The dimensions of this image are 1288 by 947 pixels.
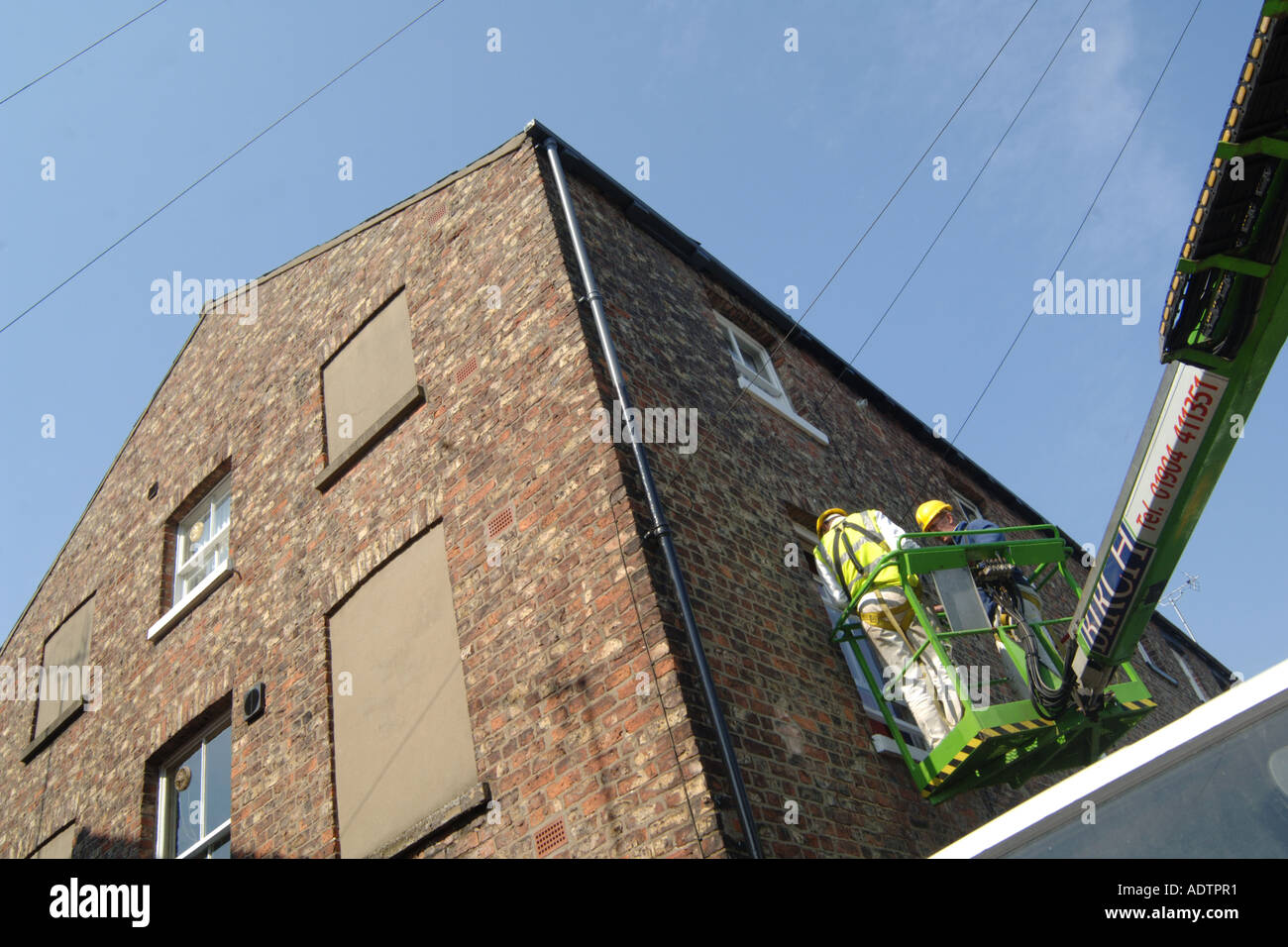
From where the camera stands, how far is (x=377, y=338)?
9.77 meters

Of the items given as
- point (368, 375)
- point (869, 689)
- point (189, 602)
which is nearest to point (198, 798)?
point (189, 602)

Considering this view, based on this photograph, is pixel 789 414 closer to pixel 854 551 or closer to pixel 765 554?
pixel 765 554

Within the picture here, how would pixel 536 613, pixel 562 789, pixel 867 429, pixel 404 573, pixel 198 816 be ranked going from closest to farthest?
pixel 562 789, pixel 536 613, pixel 404 573, pixel 198 816, pixel 867 429

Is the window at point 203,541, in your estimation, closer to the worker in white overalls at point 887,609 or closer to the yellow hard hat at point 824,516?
the yellow hard hat at point 824,516

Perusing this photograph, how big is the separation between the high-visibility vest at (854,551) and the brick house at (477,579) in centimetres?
36


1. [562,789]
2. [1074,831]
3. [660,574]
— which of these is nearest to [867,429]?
[660,574]

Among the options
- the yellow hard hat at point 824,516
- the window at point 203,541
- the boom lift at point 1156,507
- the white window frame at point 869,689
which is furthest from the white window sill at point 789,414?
the window at point 203,541

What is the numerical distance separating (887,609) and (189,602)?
663 cm

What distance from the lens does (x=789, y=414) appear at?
32.5ft

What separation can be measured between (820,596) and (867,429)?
4.39 m

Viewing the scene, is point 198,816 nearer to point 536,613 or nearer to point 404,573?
point 404,573

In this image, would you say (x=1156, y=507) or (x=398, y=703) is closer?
(x=1156, y=507)

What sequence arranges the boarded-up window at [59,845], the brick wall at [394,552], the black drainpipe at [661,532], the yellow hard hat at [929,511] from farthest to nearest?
the boarded-up window at [59,845] → the yellow hard hat at [929,511] → the brick wall at [394,552] → the black drainpipe at [661,532]

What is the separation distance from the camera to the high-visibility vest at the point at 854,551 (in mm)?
7348
